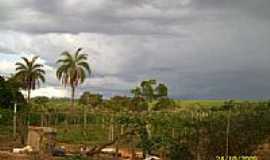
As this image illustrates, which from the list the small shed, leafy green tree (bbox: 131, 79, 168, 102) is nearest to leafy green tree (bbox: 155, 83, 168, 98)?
leafy green tree (bbox: 131, 79, 168, 102)

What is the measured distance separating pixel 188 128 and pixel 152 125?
78.1 inches

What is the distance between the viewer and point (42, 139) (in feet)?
93.7

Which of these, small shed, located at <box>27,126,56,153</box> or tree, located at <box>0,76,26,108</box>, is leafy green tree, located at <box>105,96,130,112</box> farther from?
small shed, located at <box>27,126,56,153</box>

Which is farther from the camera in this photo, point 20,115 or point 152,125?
point 20,115

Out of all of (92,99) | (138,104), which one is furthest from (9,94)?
(92,99)

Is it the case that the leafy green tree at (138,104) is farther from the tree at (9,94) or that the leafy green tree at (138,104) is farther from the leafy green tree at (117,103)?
the tree at (9,94)

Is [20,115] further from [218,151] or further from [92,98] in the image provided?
[92,98]

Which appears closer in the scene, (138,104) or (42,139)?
(42,139)

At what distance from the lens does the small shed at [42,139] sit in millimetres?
28281

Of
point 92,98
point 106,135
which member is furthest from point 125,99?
point 106,135

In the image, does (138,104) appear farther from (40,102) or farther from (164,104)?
(40,102)

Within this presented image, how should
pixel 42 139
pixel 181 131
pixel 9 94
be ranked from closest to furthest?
pixel 181 131 < pixel 42 139 < pixel 9 94

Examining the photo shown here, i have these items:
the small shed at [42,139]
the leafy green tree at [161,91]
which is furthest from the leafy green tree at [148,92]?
the small shed at [42,139]

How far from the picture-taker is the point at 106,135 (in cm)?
4281
